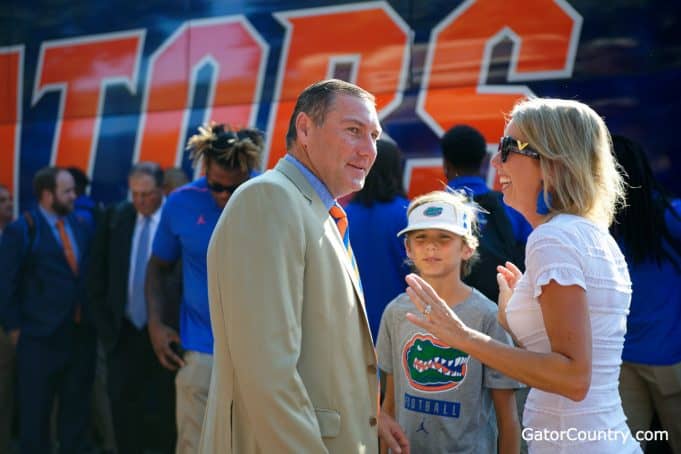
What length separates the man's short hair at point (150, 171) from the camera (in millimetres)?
6582

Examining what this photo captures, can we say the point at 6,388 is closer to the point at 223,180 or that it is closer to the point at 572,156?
the point at 223,180

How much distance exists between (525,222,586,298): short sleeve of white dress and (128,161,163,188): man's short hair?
433cm

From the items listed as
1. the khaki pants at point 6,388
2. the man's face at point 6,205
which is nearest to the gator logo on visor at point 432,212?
the khaki pants at point 6,388

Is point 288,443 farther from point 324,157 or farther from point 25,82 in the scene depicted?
point 25,82

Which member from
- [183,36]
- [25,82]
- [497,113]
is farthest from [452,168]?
[25,82]

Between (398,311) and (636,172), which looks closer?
(398,311)

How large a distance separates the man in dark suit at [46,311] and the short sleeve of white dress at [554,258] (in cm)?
494

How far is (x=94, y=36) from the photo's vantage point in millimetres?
7086

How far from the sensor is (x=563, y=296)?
258cm

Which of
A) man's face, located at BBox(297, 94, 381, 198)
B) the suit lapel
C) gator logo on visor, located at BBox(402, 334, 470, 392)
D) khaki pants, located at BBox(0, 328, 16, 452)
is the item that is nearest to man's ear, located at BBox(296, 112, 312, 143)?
man's face, located at BBox(297, 94, 381, 198)

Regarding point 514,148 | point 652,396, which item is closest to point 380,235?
point 652,396

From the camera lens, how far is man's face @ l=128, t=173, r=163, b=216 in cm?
657

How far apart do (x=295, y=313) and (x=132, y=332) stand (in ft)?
14.2

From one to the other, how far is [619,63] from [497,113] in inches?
29.2
